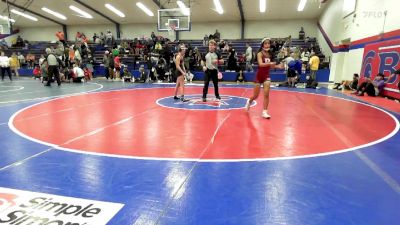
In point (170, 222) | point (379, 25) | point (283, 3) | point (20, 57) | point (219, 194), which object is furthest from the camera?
point (20, 57)

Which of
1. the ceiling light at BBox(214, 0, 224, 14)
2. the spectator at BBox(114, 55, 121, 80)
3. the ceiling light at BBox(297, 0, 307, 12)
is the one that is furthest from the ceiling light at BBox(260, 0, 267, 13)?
the spectator at BBox(114, 55, 121, 80)

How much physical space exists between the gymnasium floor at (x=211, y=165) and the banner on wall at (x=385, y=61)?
480 centimetres

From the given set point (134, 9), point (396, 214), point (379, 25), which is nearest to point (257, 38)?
point (134, 9)

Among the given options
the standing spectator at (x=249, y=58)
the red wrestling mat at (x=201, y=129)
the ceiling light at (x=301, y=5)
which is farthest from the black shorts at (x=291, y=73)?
the ceiling light at (x=301, y=5)

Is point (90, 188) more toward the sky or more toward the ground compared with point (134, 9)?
more toward the ground

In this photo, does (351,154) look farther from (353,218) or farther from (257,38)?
(257,38)

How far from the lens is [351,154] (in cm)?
402

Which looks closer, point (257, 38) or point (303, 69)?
point (303, 69)

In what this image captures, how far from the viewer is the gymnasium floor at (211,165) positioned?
8.20ft

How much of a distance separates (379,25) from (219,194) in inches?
496

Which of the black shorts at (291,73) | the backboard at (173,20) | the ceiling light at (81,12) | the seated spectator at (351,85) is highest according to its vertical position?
the ceiling light at (81,12)

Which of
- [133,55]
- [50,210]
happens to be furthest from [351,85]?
[133,55]

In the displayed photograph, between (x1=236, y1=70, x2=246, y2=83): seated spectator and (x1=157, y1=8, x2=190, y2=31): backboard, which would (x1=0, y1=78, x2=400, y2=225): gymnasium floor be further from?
(x1=157, y1=8, x2=190, y2=31): backboard

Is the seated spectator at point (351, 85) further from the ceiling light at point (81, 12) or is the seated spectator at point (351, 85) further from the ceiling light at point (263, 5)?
the ceiling light at point (81, 12)
